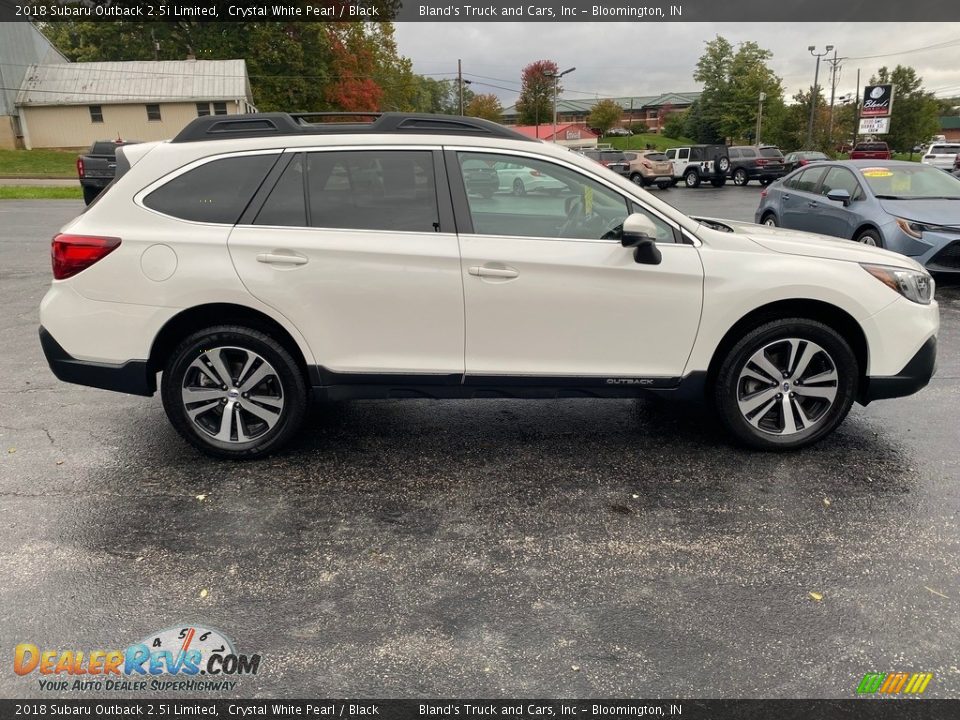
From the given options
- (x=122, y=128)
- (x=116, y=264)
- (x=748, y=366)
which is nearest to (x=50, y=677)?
(x=116, y=264)

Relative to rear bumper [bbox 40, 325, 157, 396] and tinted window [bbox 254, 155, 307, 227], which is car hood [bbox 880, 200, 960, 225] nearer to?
tinted window [bbox 254, 155, 307, 227]

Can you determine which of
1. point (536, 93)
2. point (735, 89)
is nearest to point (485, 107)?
point (536, 93)

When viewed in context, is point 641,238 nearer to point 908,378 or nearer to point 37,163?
point 908,378

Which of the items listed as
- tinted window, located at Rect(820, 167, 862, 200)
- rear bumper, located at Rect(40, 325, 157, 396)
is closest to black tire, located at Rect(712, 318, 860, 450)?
rear bumper, located at Rect(40, 325, 157, 396)

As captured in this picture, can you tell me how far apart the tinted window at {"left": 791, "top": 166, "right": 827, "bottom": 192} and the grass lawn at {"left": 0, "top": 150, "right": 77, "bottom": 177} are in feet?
117

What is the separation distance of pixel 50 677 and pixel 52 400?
3.26 metres

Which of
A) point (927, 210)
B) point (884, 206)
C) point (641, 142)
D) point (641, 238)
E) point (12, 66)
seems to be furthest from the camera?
point (641, 142)

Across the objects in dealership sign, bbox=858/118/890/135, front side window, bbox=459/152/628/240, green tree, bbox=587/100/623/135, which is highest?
green tree, bbox=587/100/623/135

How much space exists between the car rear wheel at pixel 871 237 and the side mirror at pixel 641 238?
606cm

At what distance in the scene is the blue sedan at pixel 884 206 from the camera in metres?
8.12

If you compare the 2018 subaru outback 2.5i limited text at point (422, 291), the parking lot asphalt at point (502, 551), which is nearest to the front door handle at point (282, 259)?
the 2018 subaru outback 2.5i limited text at point (422, 291)

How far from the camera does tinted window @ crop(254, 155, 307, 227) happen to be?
3.91 metres

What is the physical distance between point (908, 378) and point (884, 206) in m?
5.64

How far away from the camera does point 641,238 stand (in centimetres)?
378
